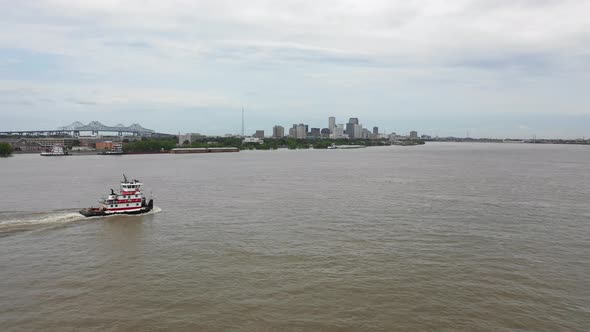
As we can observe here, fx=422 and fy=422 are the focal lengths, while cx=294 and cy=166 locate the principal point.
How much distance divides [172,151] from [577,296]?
5268 inches

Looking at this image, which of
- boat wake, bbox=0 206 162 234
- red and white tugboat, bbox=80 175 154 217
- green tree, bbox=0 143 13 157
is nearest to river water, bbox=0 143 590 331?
boat wake, bbox=0 206 162 234

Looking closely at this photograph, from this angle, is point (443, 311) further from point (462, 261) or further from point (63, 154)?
point (63, 154)

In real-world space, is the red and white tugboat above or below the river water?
above

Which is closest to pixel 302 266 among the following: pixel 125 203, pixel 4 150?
pixel 125 203

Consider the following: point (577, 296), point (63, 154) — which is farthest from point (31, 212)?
point (63, 154)

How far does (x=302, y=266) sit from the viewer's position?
714 inches

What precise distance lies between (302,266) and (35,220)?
19.1 metres

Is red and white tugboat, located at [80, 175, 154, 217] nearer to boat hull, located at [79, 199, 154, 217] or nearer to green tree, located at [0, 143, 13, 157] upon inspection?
boat hull, located at [79, 199, 154, 217]

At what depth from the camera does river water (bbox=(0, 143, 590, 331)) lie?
44.8 feet

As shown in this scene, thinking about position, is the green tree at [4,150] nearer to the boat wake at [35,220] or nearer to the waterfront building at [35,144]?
the waterfront building at [35,144]

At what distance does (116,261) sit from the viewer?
64.3 ft

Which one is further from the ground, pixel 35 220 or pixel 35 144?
pixel 35 144

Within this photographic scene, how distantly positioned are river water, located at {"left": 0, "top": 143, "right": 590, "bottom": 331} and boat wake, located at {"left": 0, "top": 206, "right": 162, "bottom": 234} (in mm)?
115

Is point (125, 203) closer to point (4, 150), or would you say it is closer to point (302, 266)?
point (302, 266)
